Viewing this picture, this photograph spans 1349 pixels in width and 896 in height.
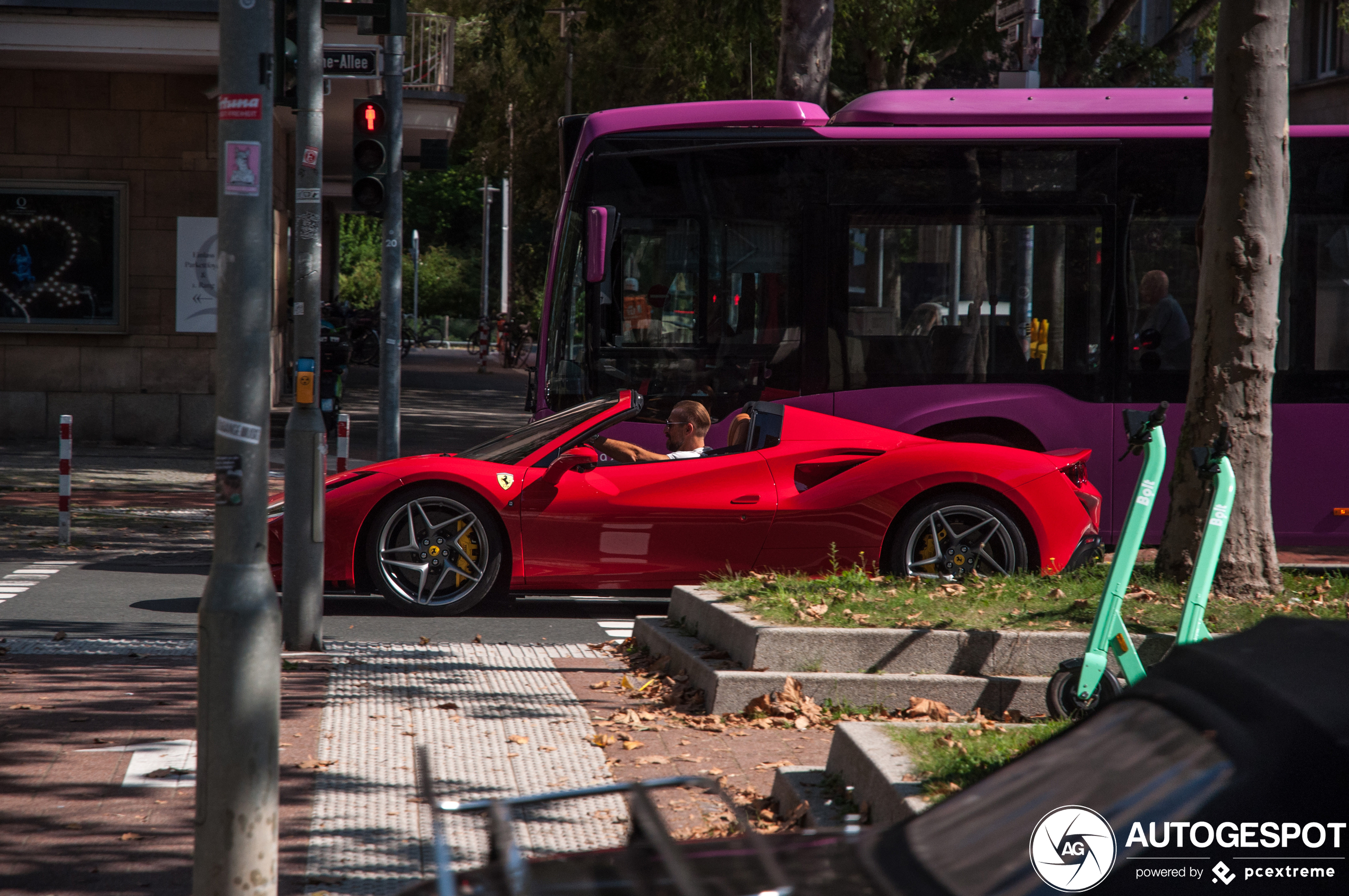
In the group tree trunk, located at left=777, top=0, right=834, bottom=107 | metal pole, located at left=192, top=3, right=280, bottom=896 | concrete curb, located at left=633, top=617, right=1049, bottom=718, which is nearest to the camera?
metal pole, located at left=192, top=3, right=280, bottom=896

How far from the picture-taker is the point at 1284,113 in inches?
278

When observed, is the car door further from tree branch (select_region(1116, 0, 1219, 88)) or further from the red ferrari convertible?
tree branch (select_region(1116, 0, 1219, 88))

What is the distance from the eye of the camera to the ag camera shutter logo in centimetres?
199

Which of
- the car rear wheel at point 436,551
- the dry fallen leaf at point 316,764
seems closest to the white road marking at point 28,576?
the car rear wheel at point 436,551

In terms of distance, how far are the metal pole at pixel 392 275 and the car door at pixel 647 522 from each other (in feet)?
19.0

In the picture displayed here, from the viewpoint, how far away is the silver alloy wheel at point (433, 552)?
8305 mm

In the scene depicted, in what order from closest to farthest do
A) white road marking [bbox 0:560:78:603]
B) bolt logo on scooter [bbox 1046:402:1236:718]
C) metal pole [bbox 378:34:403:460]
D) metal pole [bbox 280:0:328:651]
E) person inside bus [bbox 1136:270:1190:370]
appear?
bolt logo on scooter [bbox 1046:402:1236:718] → metal pole [bbox 280:0:328:651] → white road marking [bbox 0:560:78:603] → person inside bus [bbox 1136:270:1190:370] → metal pole [bbox 378:34:403:460]

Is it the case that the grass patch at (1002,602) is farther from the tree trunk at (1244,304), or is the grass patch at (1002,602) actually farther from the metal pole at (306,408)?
the metal pole at (306,408)

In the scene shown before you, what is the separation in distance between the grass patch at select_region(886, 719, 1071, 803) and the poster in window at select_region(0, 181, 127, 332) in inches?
602

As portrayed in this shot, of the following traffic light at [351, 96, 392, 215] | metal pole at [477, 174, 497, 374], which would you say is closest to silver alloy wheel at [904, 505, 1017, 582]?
traffic light at [351, 96, 392, 215]

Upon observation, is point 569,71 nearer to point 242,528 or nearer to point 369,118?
point 369,118

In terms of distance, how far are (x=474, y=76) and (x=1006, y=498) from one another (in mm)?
29765

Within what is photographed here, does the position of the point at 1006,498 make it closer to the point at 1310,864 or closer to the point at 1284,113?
the point at 1284,113

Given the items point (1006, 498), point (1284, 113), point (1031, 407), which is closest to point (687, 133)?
point (1031, 407)
